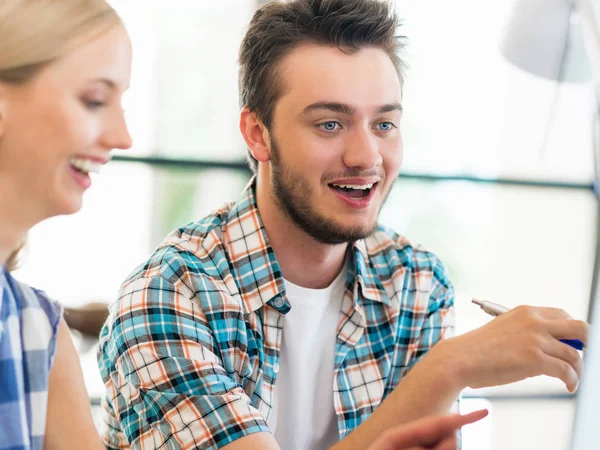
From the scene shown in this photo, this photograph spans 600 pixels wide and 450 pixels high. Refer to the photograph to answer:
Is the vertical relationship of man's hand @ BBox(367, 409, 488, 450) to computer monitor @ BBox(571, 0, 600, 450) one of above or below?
below

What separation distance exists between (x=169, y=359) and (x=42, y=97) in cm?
50

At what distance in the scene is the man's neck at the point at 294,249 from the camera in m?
1.31

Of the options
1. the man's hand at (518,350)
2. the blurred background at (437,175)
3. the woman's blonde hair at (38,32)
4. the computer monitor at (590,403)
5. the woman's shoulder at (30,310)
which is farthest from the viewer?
the blurred background at (437,175)

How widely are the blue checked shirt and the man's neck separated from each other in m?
0.56

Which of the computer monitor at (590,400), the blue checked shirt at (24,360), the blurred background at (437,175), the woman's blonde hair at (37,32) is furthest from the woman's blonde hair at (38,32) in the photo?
the blurred background at (437,175)

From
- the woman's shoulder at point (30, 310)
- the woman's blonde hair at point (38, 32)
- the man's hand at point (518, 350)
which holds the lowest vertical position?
the man's hand at point (518, 350)

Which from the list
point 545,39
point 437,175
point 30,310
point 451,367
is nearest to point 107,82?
point 30,310

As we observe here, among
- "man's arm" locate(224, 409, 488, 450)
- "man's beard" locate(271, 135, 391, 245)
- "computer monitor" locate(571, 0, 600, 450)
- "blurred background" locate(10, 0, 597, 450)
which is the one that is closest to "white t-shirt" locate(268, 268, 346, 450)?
"man's beard" locate(271, 135, 391, 245)

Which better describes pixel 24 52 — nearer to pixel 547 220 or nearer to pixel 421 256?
pixel 421 256

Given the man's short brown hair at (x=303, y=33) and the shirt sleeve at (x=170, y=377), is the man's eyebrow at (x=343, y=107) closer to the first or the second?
the man's short brown hair at (x=303, y=33)

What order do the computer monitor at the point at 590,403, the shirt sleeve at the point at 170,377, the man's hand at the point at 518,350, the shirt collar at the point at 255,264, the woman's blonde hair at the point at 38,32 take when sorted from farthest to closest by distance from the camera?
the shirt collar at the point at 255,264
the shirt sleeve at the point at 170,377
the man's hand at the point at 518,350
the woman's blonde hair at the point at 38,32
the computer monitor at the point at 590,403

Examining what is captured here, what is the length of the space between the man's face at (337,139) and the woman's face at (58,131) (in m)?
0.58

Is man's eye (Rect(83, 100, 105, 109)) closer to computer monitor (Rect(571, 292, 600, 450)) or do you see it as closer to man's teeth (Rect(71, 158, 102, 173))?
man's teeth (Rect(71, 158, 102, 173))

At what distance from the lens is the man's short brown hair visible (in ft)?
4.20
